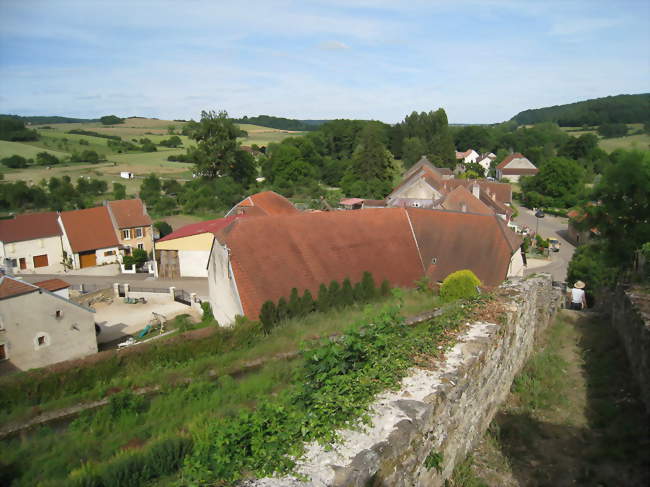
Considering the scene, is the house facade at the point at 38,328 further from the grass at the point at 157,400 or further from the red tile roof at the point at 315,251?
the red tile roof at the point at 315,251

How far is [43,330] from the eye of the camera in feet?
65.2

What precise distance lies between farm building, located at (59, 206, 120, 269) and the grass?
2749cm

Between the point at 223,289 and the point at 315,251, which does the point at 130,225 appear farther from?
the point at 315,251

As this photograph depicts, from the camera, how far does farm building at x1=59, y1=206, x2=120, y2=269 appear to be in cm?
3816

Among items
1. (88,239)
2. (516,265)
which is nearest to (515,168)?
(516,265)

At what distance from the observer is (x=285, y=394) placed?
17.6 ft

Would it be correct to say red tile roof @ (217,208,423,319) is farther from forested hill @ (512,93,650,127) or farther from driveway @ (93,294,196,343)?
forested hill @ (512,93,650,127)

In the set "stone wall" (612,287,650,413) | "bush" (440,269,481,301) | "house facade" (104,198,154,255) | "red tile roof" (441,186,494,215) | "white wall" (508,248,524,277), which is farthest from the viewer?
"house facade" (104,198,154,255)

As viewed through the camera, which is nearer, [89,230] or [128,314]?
[128,314]

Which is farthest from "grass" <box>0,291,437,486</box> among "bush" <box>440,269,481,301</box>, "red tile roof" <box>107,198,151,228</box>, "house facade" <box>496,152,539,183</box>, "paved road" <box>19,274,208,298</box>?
"house facade" <box>496,152,539,183</box>

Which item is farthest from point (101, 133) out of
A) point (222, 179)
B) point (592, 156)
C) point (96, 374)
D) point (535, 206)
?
point (96, 374)

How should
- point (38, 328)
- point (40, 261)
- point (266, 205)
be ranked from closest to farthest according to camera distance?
point (38, 328), point (266, 205), point (40, 261)

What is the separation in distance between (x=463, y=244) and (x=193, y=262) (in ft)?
67.3

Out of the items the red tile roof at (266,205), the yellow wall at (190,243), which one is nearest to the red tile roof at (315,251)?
the red tile roof at (266,205)
